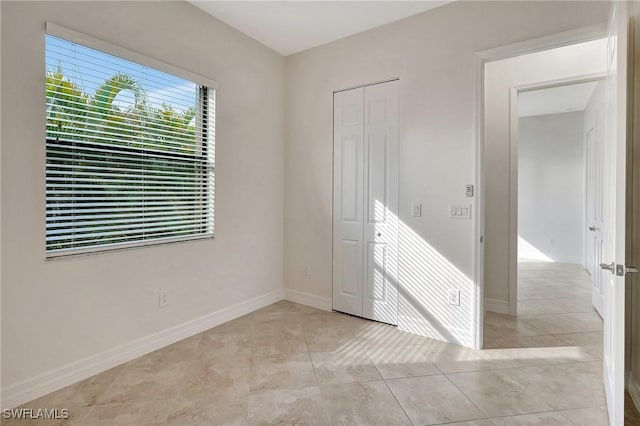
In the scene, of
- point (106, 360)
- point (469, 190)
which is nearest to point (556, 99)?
point (469, 190)

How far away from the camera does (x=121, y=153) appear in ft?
8.07

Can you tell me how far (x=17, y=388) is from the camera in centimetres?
194

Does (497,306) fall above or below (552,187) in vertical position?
below

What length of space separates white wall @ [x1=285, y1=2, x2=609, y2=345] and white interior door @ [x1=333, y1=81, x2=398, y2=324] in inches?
4.1

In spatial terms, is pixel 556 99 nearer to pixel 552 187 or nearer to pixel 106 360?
pixel 552 187

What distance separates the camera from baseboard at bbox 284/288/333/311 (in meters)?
3.70

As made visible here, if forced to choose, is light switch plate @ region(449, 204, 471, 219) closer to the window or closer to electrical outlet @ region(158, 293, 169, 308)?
the window

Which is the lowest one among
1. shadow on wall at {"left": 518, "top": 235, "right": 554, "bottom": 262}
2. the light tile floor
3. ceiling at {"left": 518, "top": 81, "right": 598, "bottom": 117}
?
the light tile floor

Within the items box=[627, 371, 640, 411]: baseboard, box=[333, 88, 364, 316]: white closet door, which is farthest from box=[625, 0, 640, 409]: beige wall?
box=[333, 88, 364, 316]: white closet door

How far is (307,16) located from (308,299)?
2.91 metres

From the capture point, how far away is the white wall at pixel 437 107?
2602 mm

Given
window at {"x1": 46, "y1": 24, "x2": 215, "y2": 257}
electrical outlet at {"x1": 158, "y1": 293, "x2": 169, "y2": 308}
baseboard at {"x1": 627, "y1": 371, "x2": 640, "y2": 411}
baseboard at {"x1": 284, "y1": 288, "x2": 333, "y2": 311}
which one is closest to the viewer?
baseboard at {"x1": 627, "y1": 371, "x2": 640, "y2": 411}

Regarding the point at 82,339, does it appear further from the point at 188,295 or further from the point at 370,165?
the point at 370,165

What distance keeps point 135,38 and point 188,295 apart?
6.94 ft
